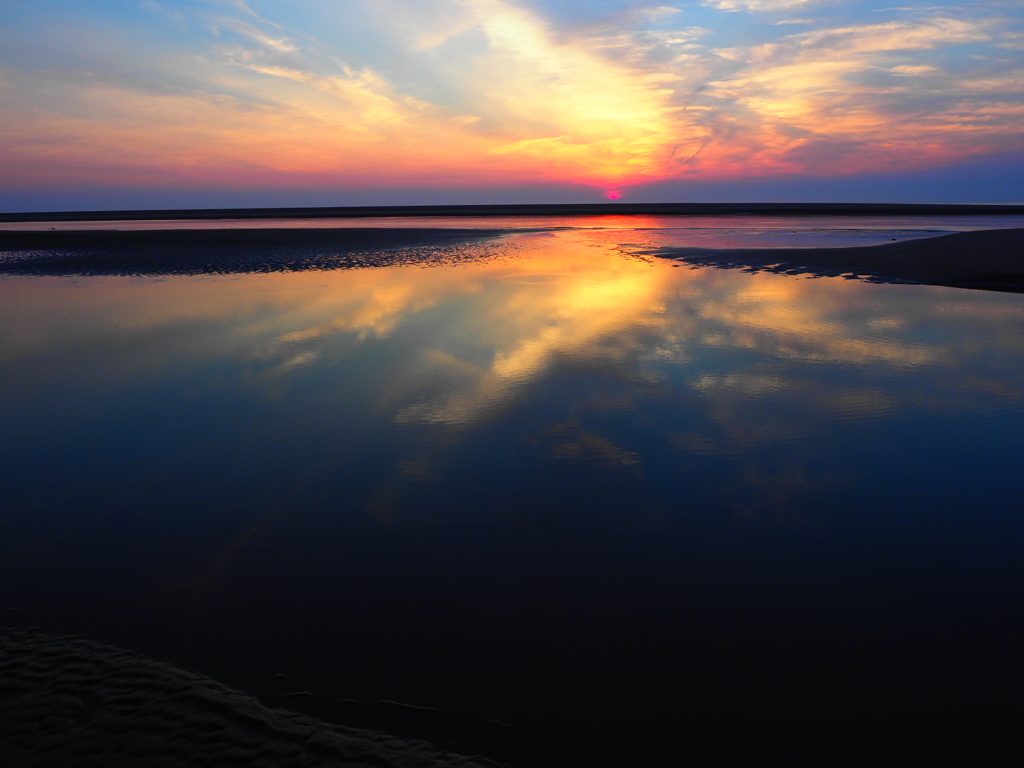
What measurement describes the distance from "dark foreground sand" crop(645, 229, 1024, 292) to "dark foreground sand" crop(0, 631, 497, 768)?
67.8 ft

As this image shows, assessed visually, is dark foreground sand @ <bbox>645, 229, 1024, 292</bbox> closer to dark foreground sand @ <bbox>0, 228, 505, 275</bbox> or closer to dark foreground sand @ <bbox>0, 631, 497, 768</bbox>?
dark foreground sand @ <bbox>0, 228, 505, 275</bbox>

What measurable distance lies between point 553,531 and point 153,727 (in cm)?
297

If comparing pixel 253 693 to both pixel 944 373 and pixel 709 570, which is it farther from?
pixel 944 373

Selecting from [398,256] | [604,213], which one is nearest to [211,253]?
[398,256]

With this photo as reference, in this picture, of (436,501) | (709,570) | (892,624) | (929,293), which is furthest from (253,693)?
(929,293)

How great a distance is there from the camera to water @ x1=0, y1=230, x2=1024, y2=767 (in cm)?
335

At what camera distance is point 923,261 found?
20781 mm

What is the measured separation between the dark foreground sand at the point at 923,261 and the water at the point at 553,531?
8.92 m

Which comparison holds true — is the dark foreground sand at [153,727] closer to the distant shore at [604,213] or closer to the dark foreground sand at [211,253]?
the dark foreground sand at [211,253]

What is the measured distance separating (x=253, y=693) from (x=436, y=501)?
8.01 ft

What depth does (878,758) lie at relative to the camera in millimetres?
2961

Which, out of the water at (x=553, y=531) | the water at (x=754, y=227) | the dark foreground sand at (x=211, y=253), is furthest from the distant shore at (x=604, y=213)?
the water at (x=553, y=531)

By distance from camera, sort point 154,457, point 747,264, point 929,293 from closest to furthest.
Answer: point 154,457 < point 929,293 < point 747,264

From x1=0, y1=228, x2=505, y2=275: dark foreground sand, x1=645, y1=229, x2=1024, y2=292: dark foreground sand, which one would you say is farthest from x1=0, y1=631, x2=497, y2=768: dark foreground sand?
x1=0, y1=228, x2=505, y2=275: dark foreground sand
